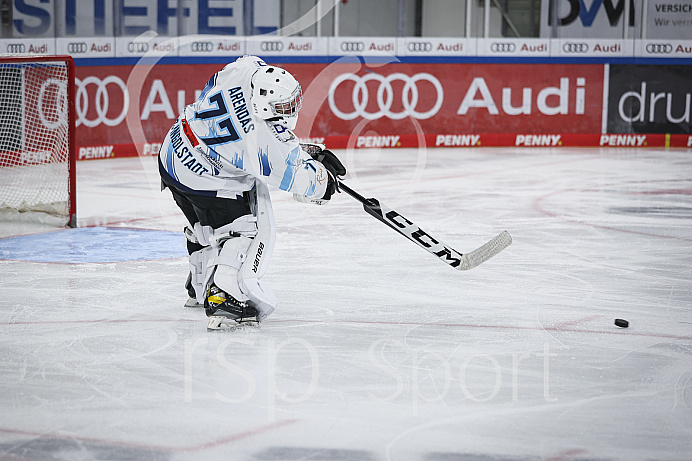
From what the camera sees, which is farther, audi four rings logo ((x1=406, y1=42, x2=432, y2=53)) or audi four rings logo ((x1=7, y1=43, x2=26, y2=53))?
audi four rings logo ((x1=406, y1=42, x2=432, y2=53))

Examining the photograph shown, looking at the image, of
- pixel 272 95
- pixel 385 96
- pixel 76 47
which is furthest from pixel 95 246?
pixel 385 96

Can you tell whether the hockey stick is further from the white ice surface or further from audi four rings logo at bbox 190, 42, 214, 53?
audi four rings logo at bbox 190, 42, 214, 53

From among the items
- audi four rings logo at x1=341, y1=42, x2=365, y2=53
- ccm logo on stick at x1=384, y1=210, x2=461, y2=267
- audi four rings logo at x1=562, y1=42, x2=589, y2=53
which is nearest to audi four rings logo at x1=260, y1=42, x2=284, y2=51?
audi four rings logo at x1=341, y1=42, x2=365, y2=53

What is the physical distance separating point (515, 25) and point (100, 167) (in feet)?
20.1

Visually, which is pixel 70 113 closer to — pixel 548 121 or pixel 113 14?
pixel 113 14

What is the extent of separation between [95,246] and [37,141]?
2.14 meters

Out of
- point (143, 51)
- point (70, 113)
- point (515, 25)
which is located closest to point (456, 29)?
point (515, 25)

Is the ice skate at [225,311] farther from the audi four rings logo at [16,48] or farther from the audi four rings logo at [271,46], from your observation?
the audi four rings logo at [271,46]

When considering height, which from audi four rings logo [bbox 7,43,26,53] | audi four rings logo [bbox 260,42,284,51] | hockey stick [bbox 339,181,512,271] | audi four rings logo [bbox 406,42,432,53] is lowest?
hockey stick [bbox 339,181,512,271]

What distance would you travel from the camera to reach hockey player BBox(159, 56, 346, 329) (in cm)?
375

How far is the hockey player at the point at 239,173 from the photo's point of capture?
12.3 feet

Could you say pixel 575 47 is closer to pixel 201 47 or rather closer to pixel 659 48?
pixel 659 48

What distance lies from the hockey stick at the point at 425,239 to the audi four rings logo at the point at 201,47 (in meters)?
7.13

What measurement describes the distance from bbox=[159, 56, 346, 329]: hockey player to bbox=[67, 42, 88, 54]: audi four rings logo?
6.50 metres
